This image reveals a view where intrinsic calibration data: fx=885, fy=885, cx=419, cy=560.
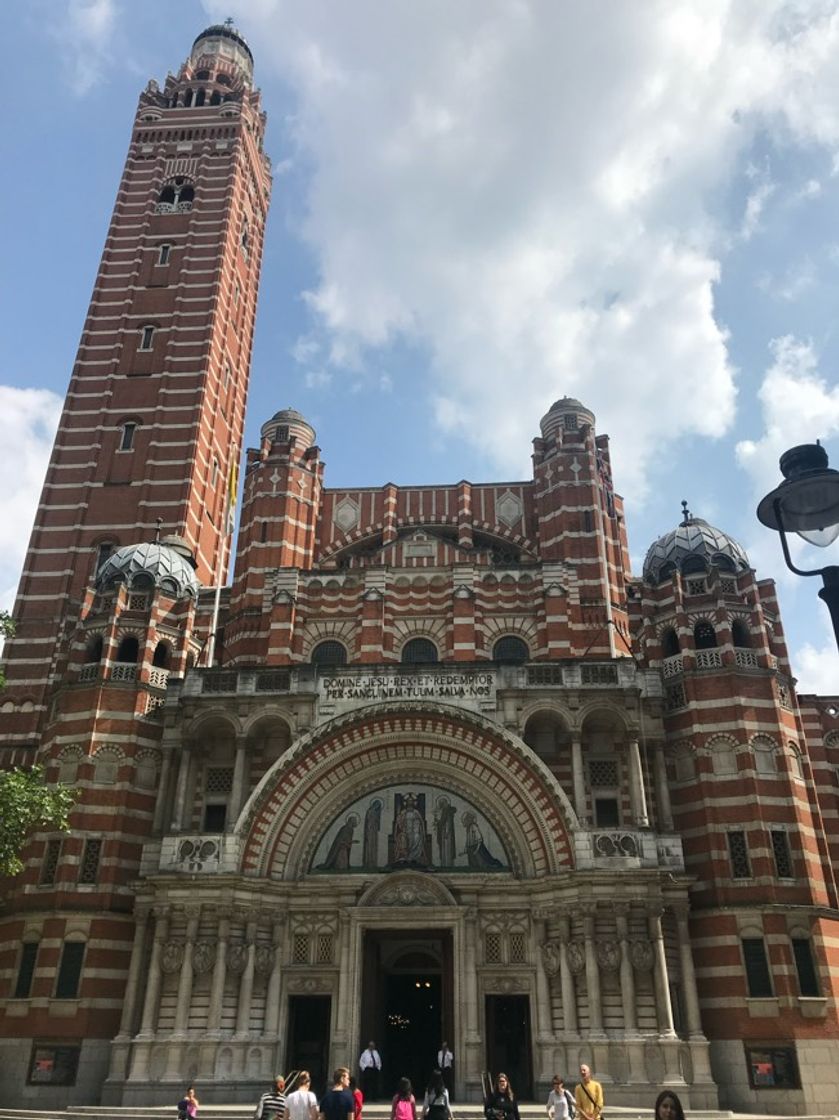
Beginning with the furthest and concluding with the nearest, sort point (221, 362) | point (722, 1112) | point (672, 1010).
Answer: point (221, 362) → point (672, 1010) → point (722, 1112)

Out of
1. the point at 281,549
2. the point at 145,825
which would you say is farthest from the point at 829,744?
the point at 145,825

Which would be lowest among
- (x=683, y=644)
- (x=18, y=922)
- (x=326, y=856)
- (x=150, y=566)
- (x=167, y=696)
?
(x=18, y=922)

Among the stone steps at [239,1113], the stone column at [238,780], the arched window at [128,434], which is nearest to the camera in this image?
the stone steps at [239,1113]

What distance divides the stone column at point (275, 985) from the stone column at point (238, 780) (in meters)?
3.43

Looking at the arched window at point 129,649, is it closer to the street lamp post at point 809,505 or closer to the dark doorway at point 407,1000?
the dark doorway at point 407,1000

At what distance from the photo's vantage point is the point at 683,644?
32188 mm

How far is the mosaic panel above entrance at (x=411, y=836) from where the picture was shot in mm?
28828

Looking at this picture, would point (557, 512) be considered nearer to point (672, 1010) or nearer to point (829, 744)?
point (829, 744)

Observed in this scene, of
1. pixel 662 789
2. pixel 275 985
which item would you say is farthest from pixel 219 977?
pixel 662 789

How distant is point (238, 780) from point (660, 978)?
14.4 meters

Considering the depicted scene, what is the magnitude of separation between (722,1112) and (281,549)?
85.7 ft

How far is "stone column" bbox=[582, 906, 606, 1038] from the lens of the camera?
25.3m

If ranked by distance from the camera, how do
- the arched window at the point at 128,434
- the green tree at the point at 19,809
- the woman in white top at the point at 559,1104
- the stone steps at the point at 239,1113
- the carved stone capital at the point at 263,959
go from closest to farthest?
the woman in white top at the point at 559,1104, the stone steps at the point at 239,1113, the green tree at the point at 19,809, the carved stone capital at the point at 263,959, the arched window at the point at 128,434

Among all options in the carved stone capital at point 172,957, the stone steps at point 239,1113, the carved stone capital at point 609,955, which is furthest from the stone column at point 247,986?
the carved stone capital at point 609,955
